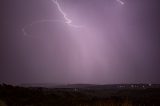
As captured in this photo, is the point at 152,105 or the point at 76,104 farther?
the point at 152,105

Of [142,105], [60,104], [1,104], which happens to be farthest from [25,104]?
[142,105]

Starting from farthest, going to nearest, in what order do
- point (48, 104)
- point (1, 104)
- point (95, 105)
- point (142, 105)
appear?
1. point (142, 105)
2. point (48, 104)
3. point (95, 105)
4. point (1, 104)

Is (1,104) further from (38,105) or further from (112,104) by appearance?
(112,104)

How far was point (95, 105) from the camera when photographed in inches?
989

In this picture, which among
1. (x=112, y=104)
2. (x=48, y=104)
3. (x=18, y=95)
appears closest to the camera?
(x=112, y=104)

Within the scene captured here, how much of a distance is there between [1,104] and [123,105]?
7845 millimetres

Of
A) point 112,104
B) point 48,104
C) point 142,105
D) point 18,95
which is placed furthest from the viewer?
point 18,95

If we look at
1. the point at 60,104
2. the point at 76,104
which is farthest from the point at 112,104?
the point at 60,104

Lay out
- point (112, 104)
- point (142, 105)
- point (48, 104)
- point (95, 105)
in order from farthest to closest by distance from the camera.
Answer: point (142, 105) < point (48, 104) < point (95, 105) < point (112, 104)

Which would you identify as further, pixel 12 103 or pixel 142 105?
pixel 142 105

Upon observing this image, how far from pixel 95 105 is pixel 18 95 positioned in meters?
10.2

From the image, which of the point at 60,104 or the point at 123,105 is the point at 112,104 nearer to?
the point at 123,105

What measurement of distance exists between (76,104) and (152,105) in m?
7.43

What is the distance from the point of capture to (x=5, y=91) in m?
34.2
